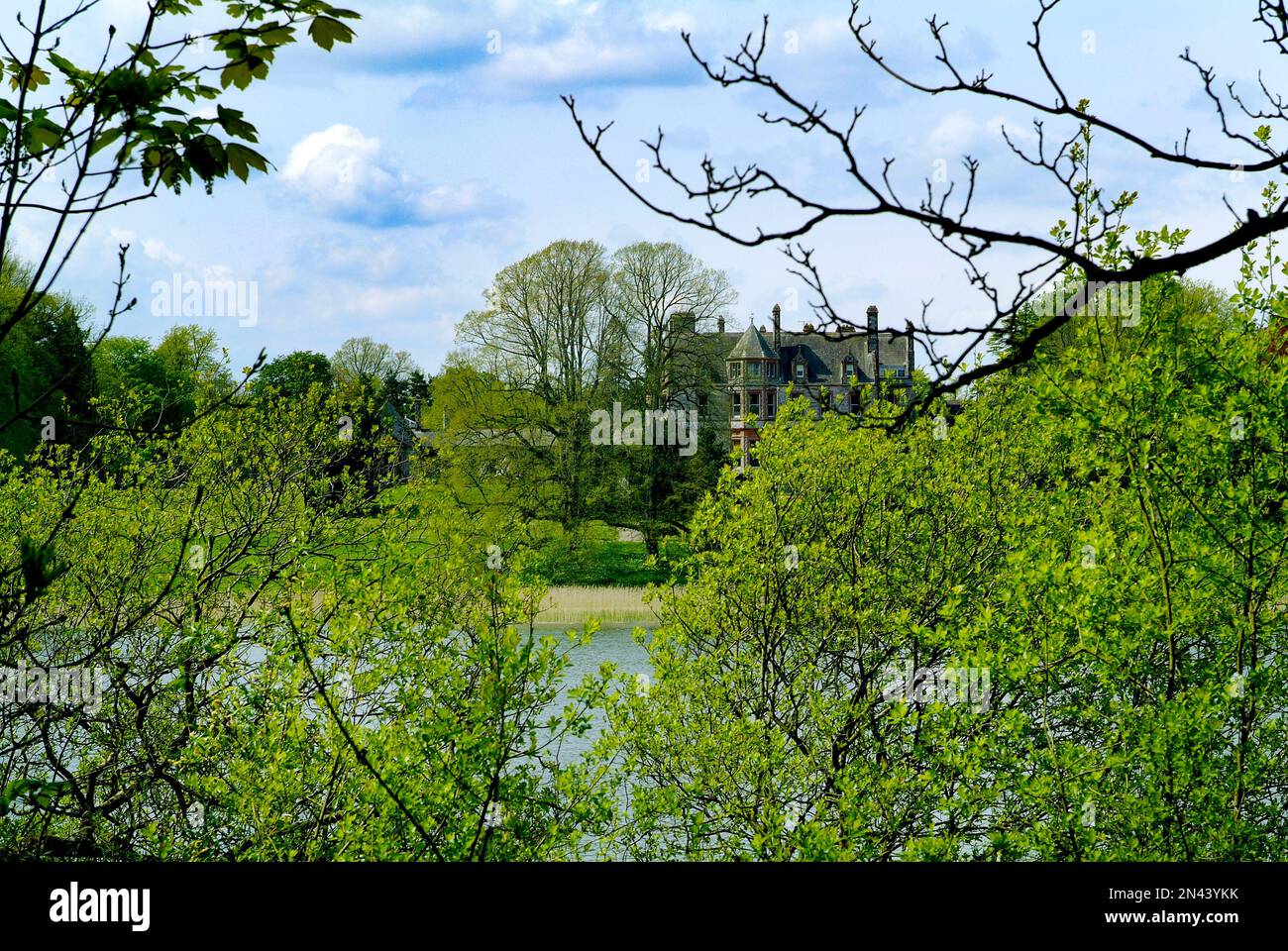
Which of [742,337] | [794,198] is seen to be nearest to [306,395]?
[794,198]

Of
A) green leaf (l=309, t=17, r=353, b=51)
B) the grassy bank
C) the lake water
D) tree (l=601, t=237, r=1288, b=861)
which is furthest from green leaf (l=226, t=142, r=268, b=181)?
the grassy bank

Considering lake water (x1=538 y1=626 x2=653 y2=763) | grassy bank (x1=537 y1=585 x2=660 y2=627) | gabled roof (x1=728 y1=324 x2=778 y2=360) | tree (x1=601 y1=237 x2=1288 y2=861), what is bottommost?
lake water (x1=538 y1=626 x2=653 y2=763)

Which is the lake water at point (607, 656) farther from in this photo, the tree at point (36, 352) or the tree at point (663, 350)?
the tree at point (36, 352)

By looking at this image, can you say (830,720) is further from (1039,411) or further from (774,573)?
(1039,411)

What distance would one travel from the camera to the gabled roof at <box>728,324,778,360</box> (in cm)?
6234

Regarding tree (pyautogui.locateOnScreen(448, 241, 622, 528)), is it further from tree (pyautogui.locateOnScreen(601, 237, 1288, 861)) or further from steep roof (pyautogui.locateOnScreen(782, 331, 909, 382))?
steep roof (pyautogui.locateOnScreen(782, 331, 909, 382))

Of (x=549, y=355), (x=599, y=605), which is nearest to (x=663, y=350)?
(x=549, y=355)

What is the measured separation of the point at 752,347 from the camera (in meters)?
62.8

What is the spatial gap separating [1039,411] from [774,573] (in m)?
4.64

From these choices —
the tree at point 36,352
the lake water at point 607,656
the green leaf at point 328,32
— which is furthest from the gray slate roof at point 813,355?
the green leaf at point 328,32

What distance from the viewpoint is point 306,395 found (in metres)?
13.7

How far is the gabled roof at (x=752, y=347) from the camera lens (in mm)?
62344

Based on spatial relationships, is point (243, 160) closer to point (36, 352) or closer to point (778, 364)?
point (36, 352)

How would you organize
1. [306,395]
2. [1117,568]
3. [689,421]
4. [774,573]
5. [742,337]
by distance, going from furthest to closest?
[742,337]
[689,421]
[306,395]
[774,573]
[1117,568]
